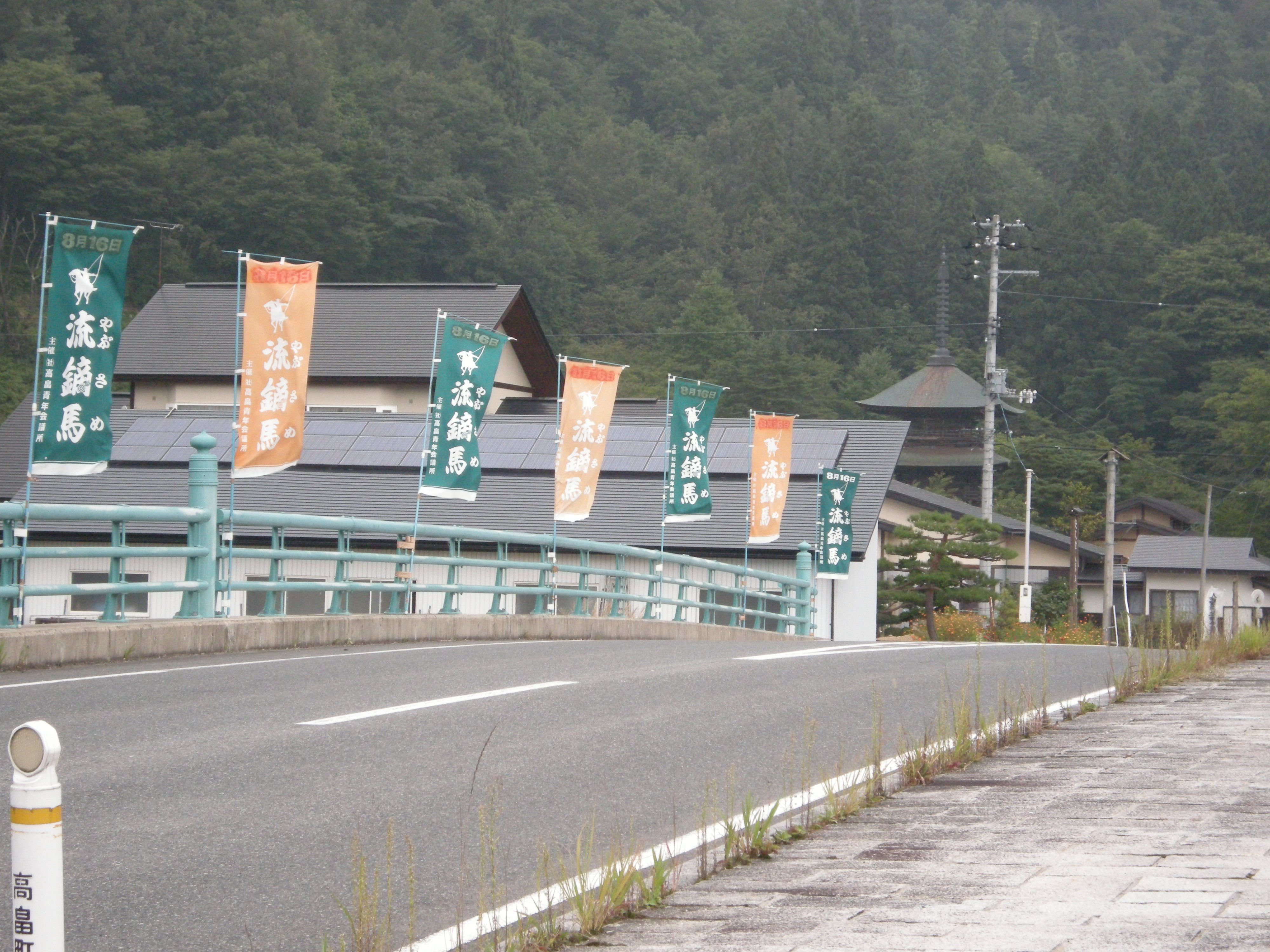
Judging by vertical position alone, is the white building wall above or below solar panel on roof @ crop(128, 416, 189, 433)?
below

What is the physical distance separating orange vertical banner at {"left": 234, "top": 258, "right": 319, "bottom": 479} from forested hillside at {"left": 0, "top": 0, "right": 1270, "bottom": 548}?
44.2 m

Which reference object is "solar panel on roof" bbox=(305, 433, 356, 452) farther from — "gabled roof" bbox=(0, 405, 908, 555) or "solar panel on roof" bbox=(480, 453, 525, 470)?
"solar panel on roof" bbox=(480, 453, 525, 470)

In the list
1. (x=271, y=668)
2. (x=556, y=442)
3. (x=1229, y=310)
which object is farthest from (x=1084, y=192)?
(x=271, y=668)

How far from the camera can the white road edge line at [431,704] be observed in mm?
8648

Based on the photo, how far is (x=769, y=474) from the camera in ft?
90.2

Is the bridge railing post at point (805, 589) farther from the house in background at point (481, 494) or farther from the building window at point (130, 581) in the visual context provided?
the building window at point (130, 581)

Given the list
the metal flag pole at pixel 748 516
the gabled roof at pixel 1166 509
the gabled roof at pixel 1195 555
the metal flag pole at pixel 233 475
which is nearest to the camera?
the metal flag pole at pixel 233 475

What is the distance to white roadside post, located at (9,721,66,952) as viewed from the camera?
3.27 meters

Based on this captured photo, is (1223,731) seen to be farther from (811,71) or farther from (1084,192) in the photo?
(811,71)

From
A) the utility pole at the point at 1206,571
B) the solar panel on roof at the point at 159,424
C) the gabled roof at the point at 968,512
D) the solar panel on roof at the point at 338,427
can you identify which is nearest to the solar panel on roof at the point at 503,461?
the solar panel on roof at the point at 338,427

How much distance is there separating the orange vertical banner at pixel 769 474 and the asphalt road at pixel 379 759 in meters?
14.3

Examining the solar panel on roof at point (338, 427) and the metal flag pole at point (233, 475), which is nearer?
the metal flag pole at point (233, 475)

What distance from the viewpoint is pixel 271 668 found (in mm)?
11375

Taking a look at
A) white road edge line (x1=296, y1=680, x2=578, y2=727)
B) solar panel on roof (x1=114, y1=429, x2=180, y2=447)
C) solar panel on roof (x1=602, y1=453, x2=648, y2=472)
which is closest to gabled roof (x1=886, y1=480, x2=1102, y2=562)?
solar panel on roof (x1=602, y1=453, x2=648, y2=472)
